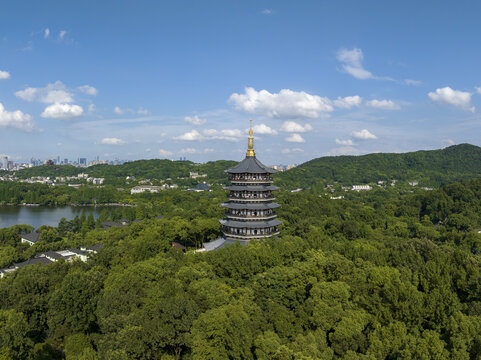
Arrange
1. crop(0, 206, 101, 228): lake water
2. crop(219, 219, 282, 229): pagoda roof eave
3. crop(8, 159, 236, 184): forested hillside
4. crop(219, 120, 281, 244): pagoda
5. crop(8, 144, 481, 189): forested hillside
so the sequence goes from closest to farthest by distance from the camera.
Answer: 1. crop(219, 219, 282, 229): pagoda roof eave
2. crop(219, 120, 281, 244): pagoda
3. crop(0, 206, 101, 228): lake water
4. crop(8, 144, 481, 189): forested hillside
5. crop(8, 159, 236, 184): forested hillside

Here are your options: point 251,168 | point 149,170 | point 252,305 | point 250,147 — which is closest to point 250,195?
point 251,168

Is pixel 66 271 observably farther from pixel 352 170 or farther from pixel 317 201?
pixel 352 170

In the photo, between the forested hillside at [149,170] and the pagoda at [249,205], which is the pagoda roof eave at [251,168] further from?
the forested hillside at [149,170]

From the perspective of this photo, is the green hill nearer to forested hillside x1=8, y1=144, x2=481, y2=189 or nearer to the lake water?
forested hillside x1=8, y1=144, x2=481, y2=189

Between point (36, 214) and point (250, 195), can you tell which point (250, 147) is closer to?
point (250, 195)

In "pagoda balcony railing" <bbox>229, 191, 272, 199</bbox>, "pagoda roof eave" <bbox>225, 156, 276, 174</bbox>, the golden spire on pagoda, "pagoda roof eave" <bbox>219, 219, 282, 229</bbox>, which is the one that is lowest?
"pagoda roof eave" <bbox>219, 219, 282, 229</bbox>

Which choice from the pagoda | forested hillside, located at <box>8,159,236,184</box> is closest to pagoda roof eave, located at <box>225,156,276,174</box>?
the pagoda
